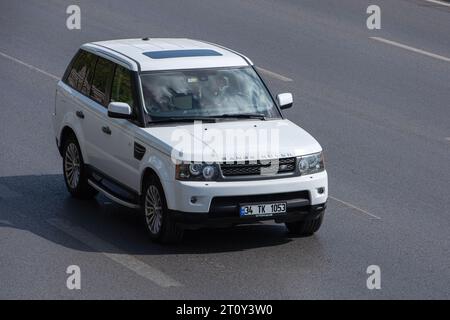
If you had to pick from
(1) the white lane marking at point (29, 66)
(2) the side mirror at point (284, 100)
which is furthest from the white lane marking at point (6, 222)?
(1) the white lane marking at point (29, 66)

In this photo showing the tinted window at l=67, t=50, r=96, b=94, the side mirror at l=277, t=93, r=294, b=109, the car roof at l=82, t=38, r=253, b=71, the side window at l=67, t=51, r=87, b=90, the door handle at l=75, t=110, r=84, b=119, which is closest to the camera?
the car roof at l=82, t=38, r=253, b=71

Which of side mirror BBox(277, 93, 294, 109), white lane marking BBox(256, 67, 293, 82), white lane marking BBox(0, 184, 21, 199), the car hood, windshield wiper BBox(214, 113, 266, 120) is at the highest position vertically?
side mirror BBox(277, 93, 294, 109)

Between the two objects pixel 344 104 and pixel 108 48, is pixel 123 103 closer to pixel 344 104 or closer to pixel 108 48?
pixel 108 48

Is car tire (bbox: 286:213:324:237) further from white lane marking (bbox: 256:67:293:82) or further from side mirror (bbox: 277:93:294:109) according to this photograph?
white lane marking (bbox: 256:67:293:82)

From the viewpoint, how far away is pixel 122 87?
1398 centimetres

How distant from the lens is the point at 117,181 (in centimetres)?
1383

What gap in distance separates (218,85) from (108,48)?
167 cm

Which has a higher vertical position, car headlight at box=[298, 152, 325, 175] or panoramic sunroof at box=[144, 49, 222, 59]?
panoramic sunroof at box=[144, 49, 222, 59]

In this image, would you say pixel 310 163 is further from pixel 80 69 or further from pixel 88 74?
pixel 80 69

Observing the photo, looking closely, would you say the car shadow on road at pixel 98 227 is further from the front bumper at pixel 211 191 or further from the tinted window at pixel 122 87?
the tinted window at pixel 122 87

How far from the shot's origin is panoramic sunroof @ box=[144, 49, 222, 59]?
1407 cm

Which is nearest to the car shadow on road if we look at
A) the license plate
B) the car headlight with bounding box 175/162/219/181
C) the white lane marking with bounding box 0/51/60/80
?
the license plate

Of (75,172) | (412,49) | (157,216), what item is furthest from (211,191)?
(412,49)

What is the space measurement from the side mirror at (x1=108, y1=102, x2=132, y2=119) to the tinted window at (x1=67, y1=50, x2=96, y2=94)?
1.55 metres
